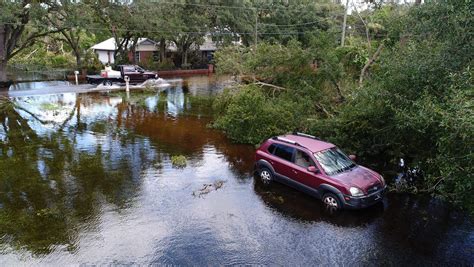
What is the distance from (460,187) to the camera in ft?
18.7

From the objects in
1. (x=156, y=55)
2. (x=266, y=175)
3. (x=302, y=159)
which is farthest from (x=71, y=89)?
(x=302, y=159)

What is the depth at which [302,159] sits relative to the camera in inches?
386

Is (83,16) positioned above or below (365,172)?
above

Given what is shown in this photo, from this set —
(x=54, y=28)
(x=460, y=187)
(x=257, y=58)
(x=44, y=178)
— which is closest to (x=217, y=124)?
(x=257, y=58)

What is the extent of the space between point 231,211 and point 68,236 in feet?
12.5

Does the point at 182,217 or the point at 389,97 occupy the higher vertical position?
the point at 389,97

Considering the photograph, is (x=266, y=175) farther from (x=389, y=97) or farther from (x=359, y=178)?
(x=389, y=97)

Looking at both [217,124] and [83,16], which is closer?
[217,124]

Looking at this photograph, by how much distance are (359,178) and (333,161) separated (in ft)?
2.90

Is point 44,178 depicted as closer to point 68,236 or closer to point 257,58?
point 68,236

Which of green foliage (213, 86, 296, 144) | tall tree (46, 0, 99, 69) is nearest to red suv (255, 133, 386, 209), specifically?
green foliage (213, 86, 296, 144)

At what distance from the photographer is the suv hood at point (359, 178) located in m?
8.87

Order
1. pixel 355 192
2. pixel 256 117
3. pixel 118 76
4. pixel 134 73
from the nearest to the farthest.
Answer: pixel 355 192, pixel 256 117, pixel 118 76, pixel 134 73

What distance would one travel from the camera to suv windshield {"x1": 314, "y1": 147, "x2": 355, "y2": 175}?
941cm
